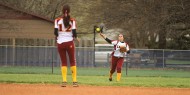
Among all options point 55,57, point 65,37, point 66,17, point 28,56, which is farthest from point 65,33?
point 28,56

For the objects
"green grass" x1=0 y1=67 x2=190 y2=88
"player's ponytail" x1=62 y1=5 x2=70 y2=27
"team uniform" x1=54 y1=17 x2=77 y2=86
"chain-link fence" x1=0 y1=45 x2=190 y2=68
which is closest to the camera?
"player's ponytail" x1=62 y1=5 x2=70 y2=27

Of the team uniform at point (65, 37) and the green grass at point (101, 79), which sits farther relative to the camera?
the green grass at point (101, 79)

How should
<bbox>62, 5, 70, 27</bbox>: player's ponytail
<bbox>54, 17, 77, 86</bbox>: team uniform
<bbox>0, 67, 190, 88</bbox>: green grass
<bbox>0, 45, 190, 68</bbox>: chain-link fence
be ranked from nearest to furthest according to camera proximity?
1. <bbox>62, 5, 70, 27</bbox>: player's ponytail
2. <bbox>54, 17, 77, 86</bbox>: team uniform
3. <bbox>0, 67, 190, 88</bbox>: green grass
4. <bbox>0, 45, 190, 68</bbox>: chain-link fence

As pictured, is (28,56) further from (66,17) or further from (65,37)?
(66,17)

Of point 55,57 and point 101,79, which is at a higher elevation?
point 55,57

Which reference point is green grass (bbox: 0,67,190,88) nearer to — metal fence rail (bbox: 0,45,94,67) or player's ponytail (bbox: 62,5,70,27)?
metal fence rail (bbox: 0,45,94,67)

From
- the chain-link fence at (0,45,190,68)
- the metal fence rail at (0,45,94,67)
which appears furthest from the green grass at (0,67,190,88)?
the metal fence rail at (0,45,94,67)

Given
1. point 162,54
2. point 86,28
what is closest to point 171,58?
point 162,54

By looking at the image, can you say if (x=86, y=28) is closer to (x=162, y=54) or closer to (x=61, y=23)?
(x=162, y=54)

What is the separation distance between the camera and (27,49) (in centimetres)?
3095

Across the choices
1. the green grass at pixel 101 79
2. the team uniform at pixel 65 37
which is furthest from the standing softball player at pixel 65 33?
the green grass at pixel 101 79

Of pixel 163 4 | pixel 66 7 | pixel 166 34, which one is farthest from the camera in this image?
pixel 166 34

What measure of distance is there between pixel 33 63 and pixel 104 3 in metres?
11.1

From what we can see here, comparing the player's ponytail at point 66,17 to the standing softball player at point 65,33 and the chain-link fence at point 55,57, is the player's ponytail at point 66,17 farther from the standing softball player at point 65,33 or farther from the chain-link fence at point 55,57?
the chain-link fence at point 55,57
